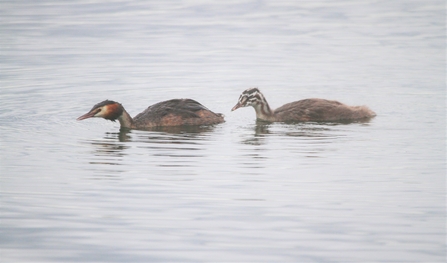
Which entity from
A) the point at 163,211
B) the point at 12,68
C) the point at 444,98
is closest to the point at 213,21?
the point at 12,68

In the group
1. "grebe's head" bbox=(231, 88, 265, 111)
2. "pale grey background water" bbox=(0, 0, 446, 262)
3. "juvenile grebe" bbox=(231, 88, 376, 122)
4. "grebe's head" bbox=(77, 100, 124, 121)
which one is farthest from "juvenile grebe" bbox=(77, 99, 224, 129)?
"juvenile grebe" bbox=(231, 88, 376, 122)

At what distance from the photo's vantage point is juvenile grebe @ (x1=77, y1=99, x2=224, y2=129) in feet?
45.6

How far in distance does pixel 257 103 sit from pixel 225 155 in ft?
→ 9.66

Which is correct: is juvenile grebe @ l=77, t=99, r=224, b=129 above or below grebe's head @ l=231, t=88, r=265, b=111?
below

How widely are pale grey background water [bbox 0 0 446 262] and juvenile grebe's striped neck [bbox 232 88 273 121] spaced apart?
0.24 metres

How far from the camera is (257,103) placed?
47.6 ft

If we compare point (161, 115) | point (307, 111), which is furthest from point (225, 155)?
point (307, 111)

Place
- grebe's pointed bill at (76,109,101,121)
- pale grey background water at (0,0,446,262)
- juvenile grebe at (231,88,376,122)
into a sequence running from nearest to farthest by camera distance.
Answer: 1. pale grey background water at (0,0,446,262)
2. grebe's pointed bill at (76,109,101,121)
3. juvenile grebe at (231,88,376,122)

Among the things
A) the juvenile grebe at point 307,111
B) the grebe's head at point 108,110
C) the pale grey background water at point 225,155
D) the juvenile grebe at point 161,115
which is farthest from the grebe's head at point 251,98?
the grebe's head at point 108,110

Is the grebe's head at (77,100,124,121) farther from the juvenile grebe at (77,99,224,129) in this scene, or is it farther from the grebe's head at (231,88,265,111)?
the grebe's head at (231,88,265,111)

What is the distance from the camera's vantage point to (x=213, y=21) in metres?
29.3

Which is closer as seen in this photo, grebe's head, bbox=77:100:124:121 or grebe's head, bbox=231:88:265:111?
grebe's head, bbox=77:100:124:121

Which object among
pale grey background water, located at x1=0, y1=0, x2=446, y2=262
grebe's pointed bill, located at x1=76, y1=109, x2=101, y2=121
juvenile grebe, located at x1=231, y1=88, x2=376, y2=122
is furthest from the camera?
juvenile grebe, located at x1=231, y1=88, x2=376, y2=122

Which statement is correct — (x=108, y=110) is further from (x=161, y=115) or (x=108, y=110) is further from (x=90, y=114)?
(x=161, y=115)
